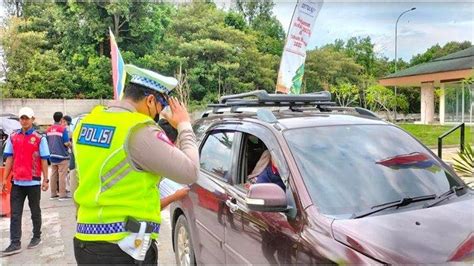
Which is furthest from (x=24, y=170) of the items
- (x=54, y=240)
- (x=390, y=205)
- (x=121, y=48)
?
(x=121, y=48)

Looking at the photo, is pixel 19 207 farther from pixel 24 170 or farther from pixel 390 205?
pixel 390 205

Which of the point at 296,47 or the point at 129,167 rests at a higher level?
the point at 296,47

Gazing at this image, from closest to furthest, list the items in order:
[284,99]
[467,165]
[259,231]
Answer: [259,231] < [284,99] < [467,165]

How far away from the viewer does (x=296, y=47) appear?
8938 mm

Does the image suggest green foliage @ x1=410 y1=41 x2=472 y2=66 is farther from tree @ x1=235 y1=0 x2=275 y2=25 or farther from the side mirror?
the side mirror

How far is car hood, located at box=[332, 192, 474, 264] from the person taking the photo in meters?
2.01

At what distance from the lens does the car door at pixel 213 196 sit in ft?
11.1

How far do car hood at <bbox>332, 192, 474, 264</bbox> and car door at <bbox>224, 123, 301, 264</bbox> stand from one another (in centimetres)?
31

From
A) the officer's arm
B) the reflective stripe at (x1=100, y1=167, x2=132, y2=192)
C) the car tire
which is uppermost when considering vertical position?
the officer's arm

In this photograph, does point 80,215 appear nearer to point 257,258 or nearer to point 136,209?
point 136,209

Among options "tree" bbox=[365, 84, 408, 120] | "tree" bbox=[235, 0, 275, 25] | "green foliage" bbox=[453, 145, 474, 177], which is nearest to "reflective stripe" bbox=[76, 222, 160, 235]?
"green foliage" bbox=[453, 145, 474, 177]

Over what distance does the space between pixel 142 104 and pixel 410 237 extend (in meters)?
1.46

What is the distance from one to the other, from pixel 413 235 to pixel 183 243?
2631 millimetres

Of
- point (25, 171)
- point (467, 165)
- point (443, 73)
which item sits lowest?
point (467, 165)
